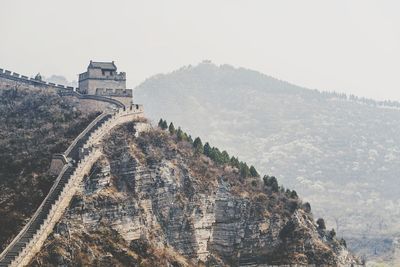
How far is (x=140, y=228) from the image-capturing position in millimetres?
135875

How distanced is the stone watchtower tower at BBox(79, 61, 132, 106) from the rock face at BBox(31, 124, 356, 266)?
14408mm

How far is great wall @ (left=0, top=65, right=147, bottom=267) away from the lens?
11756 cm

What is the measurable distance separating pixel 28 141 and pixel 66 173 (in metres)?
14.7

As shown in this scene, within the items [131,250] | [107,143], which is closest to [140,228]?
[131,250]

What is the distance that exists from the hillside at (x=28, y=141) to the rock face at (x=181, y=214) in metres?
6.20

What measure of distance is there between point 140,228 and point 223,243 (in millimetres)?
18551

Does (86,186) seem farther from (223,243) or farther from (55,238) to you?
(223,243)

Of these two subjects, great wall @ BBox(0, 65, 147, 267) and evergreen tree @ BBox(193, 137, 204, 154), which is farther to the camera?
evergreen tree @ BBox(193, 137, 204, 154)

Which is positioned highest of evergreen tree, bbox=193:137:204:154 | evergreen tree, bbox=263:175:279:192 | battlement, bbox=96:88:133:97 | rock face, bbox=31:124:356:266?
battlement, bbox=96:88:133:97

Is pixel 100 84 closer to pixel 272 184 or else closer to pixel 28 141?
pixel 28 141

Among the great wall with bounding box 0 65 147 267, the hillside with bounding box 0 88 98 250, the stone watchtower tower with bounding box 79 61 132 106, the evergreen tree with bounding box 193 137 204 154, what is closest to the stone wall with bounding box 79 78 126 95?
the stone watchtower tower with bounding box 79 61 132 106

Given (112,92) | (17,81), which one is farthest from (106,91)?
(17,81)

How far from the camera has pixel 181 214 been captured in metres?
145

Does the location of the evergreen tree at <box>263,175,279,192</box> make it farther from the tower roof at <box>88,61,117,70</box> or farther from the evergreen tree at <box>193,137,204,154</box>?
the tower roof at <box>88,61,117,70</box>
